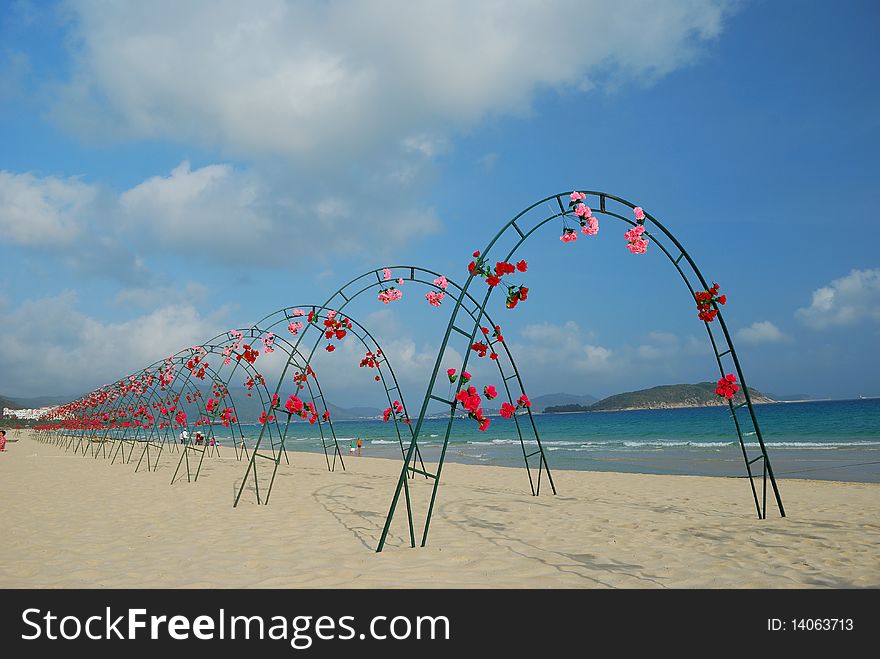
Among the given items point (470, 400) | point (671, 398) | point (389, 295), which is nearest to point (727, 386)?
point (470, 400)

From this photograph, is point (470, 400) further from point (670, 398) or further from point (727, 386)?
point (670, 398)

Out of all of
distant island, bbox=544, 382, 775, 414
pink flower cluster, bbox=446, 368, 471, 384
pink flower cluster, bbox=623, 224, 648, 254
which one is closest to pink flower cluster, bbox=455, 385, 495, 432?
pink flower cluster, bbox=446, 368, 471, 384

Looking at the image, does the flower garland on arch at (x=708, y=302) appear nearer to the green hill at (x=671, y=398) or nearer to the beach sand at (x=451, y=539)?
the beach sand at (x=451, y=539)

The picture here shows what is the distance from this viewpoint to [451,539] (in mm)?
6402

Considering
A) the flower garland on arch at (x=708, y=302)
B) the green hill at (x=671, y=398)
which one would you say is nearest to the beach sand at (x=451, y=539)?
the flower garland on arch at (x=708, y=302)

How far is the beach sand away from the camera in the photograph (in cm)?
493

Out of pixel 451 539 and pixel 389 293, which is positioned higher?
pixel 389 293

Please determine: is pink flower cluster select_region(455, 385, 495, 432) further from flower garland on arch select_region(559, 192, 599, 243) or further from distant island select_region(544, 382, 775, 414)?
distant island select_region(544, 382, 775, 414)

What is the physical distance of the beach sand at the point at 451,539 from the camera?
4.93m
